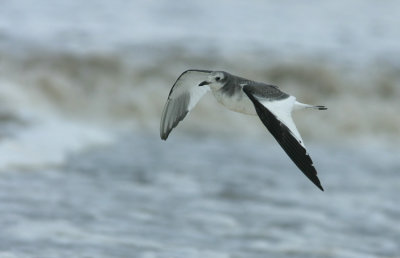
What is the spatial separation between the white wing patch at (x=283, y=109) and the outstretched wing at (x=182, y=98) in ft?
3.00

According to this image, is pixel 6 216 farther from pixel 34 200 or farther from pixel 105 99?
pixel 105 99

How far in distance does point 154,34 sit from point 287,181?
6406 mm

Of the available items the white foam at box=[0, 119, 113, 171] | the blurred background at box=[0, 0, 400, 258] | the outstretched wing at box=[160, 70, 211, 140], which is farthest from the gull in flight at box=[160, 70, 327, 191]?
the white foam at box=[0, 119, 113, 171]

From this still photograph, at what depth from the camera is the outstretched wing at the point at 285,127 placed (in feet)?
14.3

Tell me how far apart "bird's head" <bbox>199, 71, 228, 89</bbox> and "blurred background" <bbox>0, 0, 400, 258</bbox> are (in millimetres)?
1267

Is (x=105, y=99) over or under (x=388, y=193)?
over

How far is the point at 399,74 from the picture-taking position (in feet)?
43.7

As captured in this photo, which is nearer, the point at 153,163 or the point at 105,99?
the point at 153,163

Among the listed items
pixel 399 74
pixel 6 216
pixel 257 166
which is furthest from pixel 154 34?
pixel 6 216

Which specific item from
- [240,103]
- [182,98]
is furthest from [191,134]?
[240,103]

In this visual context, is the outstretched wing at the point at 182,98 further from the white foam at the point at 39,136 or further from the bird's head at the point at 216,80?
the white foam at the point at 39,136

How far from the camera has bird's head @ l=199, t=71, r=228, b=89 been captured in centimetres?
530

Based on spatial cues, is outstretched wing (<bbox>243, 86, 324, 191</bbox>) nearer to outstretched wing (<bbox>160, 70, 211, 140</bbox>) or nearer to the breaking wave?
outstretched wing (<bbox>160, 70, 211, 140</bbox>)

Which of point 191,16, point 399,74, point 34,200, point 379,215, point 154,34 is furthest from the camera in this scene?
point 191,16
